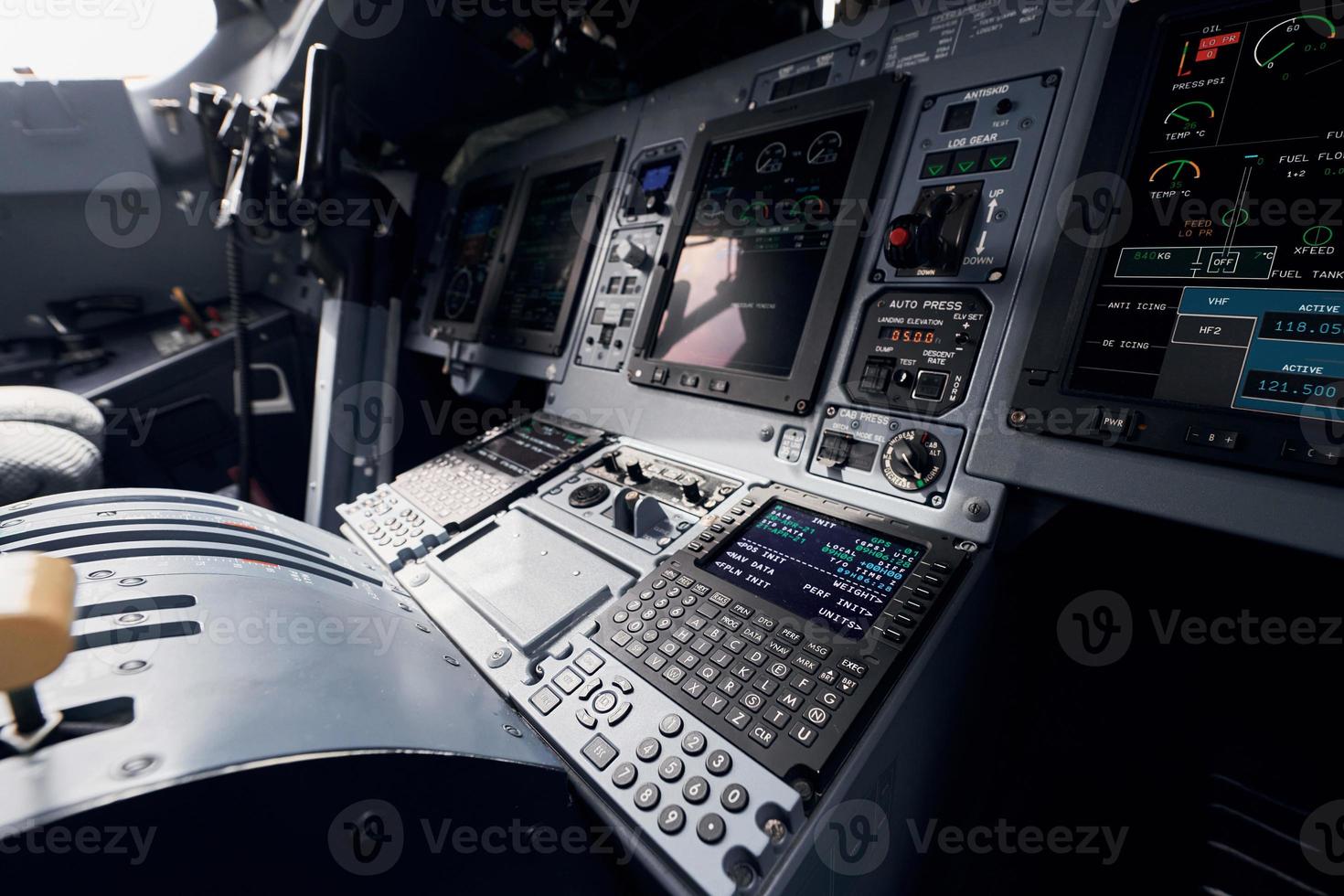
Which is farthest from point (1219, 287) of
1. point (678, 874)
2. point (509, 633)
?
point (509, 633)

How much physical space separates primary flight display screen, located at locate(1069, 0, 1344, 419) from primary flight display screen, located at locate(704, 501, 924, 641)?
0.44m

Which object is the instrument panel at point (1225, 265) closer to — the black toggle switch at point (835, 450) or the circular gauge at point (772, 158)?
the black toggle switch at point (835, 450)

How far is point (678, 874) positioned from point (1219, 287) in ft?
3.79

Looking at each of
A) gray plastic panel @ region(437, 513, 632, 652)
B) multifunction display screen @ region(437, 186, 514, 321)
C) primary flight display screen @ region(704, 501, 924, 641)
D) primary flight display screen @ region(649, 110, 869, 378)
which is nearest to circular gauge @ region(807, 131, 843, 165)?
primary flight display screen @ region(649, 110, 869, 378)

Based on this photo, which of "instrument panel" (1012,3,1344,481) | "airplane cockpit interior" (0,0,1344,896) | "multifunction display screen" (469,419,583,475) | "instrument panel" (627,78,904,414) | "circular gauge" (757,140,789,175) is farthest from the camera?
"multifunction display screen" (469,419,583,475)

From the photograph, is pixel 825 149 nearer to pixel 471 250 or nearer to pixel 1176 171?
pixel 1176 171

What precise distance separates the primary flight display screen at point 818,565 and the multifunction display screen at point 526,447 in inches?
27.8

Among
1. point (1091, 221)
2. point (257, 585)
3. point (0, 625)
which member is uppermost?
point (1091, 221)

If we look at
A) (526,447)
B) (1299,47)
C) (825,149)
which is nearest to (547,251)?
(526,447)

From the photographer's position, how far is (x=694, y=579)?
110 cm

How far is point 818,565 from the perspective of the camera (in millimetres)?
1071

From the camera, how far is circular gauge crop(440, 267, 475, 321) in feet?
8.43

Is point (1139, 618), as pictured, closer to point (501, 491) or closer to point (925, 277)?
point (925, 277)

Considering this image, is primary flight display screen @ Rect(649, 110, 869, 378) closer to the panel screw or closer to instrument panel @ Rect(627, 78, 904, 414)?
instrument panel @ Rect(627, 78, 904, 414)
